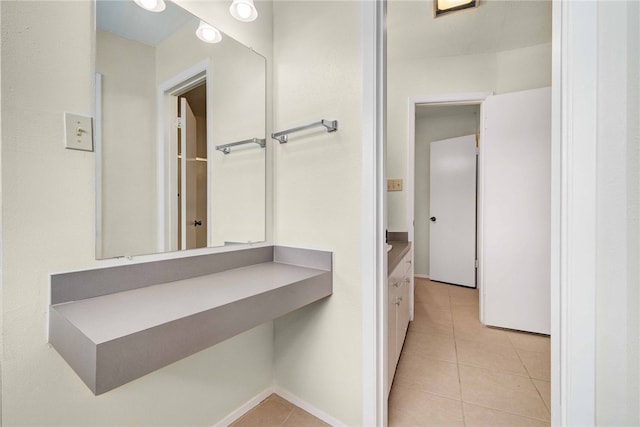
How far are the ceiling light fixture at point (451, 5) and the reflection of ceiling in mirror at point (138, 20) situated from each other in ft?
5.44

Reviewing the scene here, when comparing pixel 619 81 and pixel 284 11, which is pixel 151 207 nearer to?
pixel 284 11

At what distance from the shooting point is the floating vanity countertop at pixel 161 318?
2.06ft

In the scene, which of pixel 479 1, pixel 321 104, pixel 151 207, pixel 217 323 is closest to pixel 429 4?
pixel 479 1

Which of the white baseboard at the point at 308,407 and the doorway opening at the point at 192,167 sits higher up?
the doorway opening at the point at 192,167

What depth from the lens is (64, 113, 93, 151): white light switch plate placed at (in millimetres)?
840

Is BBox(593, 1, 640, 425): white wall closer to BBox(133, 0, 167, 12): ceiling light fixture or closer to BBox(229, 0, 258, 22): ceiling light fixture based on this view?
BBox(229, 0, 258, 22): ceiling light fixture

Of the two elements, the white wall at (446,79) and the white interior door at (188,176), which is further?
the white wall at (446,79)

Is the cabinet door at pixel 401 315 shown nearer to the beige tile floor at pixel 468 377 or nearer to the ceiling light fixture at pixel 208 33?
the beige tile floor at pixel 468 377

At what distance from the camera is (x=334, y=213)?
1271mm

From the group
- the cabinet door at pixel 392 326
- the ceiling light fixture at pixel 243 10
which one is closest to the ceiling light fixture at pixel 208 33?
the ceiling light fixture at pixel 243 10

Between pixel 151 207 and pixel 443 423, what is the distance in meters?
1.70

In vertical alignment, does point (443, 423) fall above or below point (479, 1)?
below

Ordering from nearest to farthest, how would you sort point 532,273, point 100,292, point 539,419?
point 100,292 < point 539,419 < point 532,273

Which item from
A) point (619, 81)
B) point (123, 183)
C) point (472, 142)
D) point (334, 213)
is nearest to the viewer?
point (619, 81)
